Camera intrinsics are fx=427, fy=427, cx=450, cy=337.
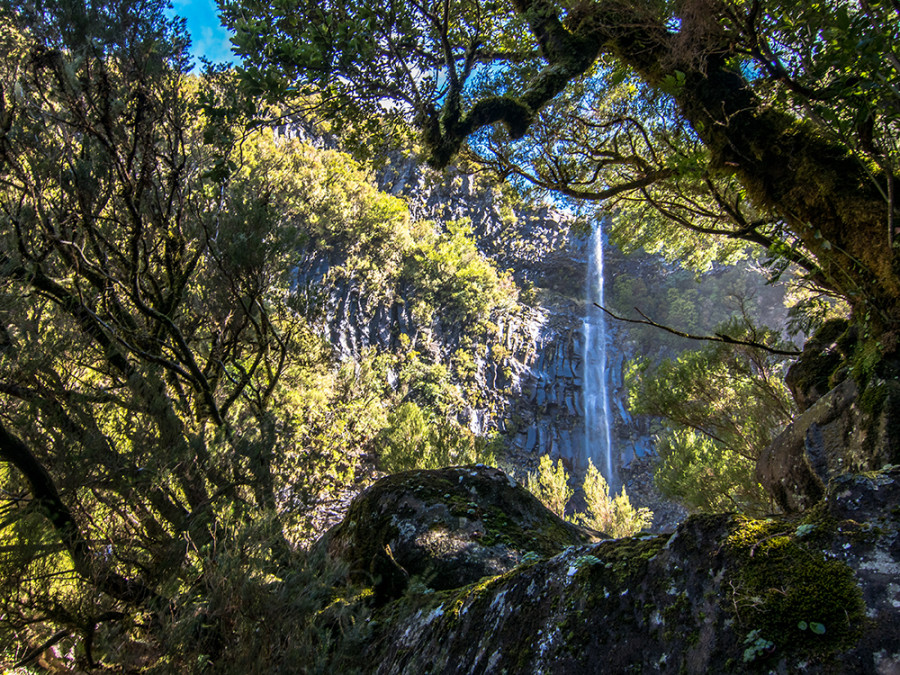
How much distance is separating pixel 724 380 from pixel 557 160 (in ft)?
16.0

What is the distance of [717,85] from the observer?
3318 mm

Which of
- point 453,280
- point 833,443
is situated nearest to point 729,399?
point 833,443

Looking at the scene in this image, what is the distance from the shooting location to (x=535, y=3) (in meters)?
3.81

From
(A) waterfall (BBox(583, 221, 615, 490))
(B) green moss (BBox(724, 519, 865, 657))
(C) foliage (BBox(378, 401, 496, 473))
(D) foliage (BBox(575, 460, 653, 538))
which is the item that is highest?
(A) waterfall (BBox(583, 221, 615, 490))

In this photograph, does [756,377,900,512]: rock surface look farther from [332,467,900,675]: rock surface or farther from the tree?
[332,467,900,675]: rock surface

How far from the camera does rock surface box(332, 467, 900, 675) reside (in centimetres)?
103

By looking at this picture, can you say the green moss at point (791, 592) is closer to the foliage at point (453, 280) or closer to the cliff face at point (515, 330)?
the cliff face at point (515, 330)

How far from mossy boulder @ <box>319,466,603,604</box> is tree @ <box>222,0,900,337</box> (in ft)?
8.73

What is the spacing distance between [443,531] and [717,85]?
13.1 ft

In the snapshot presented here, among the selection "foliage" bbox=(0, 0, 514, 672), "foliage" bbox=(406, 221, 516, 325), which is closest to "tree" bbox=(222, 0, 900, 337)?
"foliage" bbox=(0, 0, 514, 672)

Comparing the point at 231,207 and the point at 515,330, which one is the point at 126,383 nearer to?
the point at 231,207

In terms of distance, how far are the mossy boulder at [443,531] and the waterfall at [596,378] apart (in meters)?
24.3

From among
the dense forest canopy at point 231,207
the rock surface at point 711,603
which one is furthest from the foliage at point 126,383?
the rock surface at point 711,603

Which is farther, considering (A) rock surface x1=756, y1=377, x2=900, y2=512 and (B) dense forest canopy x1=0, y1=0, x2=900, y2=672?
(B) dense forest canopy x1=0, y1=0, x2=900, y2=672
